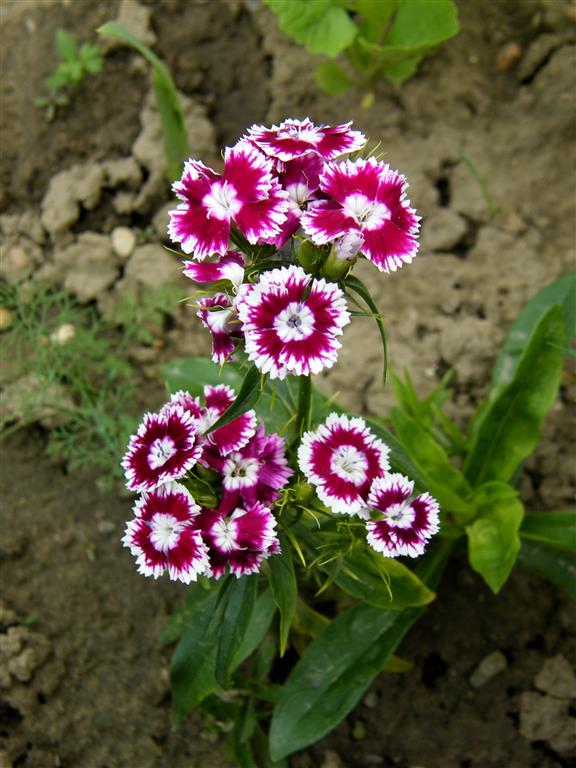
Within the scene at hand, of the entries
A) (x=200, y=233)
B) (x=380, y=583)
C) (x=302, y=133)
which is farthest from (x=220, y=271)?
(x=380, y=583)

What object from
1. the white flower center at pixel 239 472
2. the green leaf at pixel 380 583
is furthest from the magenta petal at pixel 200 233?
the green leaf at pixel 380 583

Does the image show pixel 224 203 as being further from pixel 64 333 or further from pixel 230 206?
pixel 64 333

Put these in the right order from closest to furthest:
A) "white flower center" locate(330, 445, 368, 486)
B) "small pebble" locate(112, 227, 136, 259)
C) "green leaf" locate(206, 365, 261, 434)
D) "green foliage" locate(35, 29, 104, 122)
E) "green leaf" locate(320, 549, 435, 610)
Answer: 1. "green leaf" locate(206, 365, 261, 434)
2. "white flower center" locate(330, 445, 368, 486)
3. "green leaf" locate(320, 549, 435, 610)
4. "small pebble" locate(112, 227, 136, 259)
5. "green foliage" locate(35, 29, 104, 122)

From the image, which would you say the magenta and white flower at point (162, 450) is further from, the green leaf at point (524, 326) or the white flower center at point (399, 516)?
the green leaf at point (524, 326)

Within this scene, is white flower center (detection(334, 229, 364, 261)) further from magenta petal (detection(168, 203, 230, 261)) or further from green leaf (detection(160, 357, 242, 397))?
green leaf (detection(160, 357, 242, 397))

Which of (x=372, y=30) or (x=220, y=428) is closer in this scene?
(x=220, y=428)

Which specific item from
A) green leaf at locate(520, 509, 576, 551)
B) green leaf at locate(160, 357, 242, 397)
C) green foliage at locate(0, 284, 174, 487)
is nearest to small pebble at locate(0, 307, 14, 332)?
green foliage at locate(0, 284, 174, 487)
